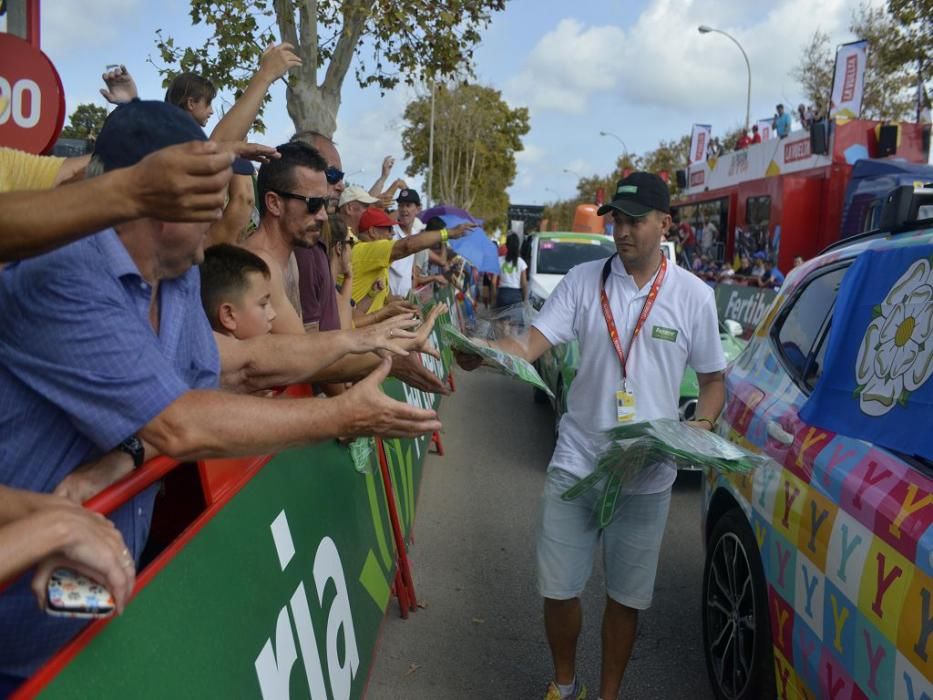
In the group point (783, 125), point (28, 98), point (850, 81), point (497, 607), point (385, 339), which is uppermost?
point (850, 81)

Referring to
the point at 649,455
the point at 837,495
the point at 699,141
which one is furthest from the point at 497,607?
the point at 699,141

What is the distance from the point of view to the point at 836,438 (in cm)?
284

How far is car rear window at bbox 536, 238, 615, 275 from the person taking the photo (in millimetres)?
12930

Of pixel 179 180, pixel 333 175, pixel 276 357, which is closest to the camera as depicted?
pixel 179 180

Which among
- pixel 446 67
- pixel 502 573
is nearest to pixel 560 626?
pixel 502 573

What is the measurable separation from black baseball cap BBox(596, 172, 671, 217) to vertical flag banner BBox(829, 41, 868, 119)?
62.8 ft

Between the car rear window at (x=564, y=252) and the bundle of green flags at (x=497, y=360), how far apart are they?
9.77m

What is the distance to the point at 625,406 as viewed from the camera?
11.3 feet

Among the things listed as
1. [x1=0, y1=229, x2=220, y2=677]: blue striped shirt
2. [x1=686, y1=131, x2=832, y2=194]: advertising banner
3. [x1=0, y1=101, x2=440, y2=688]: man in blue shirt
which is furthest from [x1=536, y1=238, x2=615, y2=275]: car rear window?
[x1=0, y1=229, x2=220, y2=677]: blue striped shirt

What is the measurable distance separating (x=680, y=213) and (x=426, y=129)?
35.2m

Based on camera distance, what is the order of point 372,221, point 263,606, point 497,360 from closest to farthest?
1. point 263,606
2. point 497,360
3. point 372,221

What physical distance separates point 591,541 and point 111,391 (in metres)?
2.33

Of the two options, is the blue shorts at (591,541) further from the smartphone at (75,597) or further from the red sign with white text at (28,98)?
the red sign with white text at (28,98)

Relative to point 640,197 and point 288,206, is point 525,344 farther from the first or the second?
point 288,206
